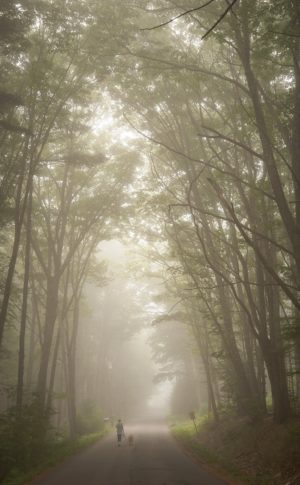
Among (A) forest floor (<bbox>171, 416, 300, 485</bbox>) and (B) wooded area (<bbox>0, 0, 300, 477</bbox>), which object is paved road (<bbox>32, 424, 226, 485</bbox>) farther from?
(B) wooded area (<bbox>0, 0, 300, 477</bbox>)

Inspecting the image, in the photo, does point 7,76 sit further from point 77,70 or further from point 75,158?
point 75,158

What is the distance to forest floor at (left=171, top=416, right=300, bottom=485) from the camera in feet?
25.1

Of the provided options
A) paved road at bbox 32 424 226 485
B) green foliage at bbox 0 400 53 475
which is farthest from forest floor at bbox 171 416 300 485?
green foliage at bbox 0 400 53 475

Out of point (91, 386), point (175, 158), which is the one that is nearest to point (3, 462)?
point (175, 158)

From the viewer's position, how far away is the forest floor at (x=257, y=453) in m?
7.66

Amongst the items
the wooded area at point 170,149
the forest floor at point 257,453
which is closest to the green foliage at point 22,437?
the wooded area at point 170,149

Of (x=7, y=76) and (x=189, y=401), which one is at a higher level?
(x=7, y=76)

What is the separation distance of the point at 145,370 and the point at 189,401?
88.2 feet

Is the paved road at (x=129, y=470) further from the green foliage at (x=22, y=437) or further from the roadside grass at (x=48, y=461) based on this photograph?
the green foliage at (x=22, y=437)

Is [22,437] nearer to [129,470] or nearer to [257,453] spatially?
[129,470]

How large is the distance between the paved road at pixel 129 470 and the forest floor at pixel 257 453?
587mm

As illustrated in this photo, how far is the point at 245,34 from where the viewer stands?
23.6 feet

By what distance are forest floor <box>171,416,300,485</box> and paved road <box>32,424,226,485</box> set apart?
587 mm

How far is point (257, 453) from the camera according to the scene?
9492 millimetres
